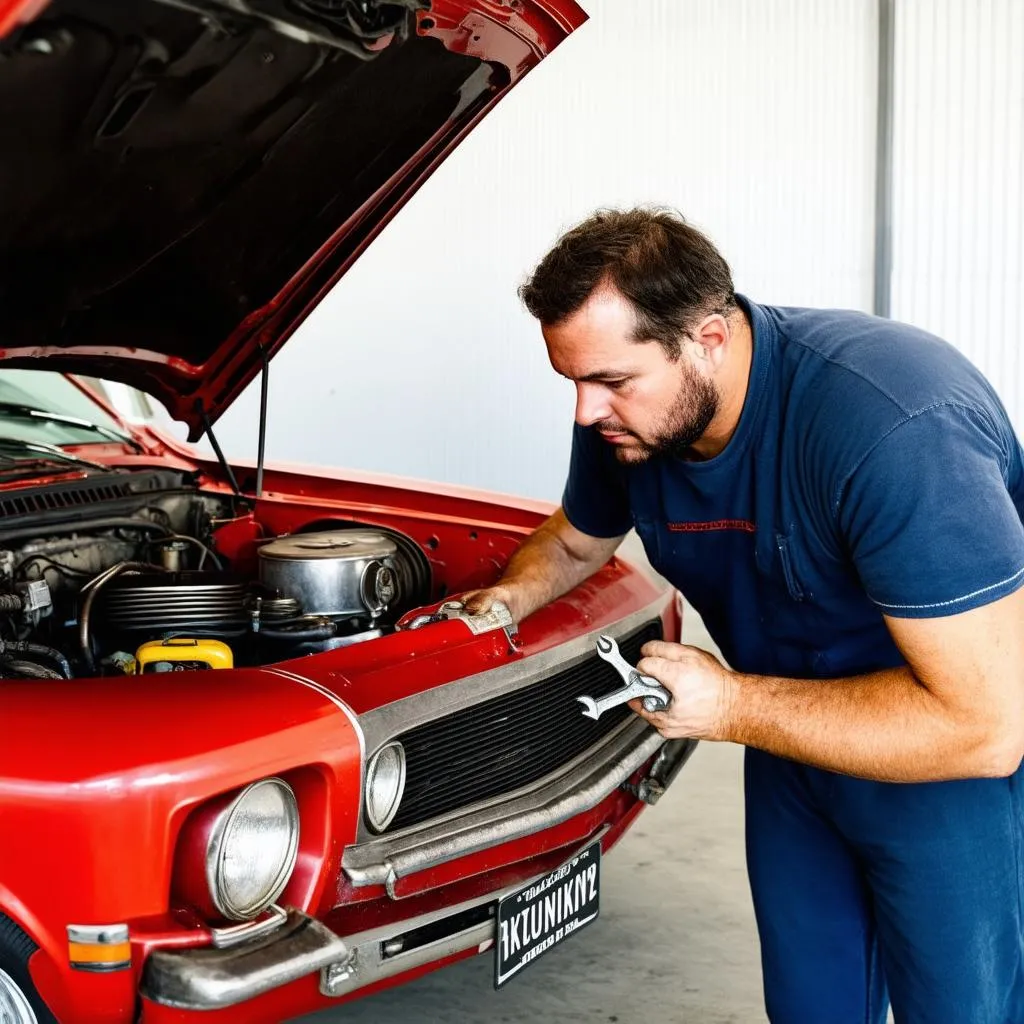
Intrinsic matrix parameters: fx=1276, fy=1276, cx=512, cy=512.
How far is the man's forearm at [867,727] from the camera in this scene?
1544 millimetres

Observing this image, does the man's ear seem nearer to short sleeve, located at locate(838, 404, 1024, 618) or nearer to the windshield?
short sleeve, located at locate(838, 404, 1024, 618)

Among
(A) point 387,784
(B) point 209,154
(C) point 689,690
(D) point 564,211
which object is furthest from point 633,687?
(D) point 564,211

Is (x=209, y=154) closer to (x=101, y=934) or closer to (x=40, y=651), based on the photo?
(x=40, y=651)

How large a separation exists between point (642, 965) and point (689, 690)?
1.24 meters

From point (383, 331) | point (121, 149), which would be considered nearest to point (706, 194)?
point (383, 331)

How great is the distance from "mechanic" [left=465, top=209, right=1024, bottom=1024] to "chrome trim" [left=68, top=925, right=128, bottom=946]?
2.31 ft

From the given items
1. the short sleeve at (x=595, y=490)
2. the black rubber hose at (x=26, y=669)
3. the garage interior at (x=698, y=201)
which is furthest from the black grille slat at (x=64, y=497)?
the garage interior at (x=698, y=201)

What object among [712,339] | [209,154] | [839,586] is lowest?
[839,586]

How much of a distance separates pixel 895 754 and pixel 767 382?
52 cm

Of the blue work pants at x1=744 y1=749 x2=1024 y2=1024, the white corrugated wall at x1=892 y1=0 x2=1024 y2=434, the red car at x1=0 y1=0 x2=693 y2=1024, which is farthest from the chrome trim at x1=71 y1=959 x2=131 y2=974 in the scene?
the white corrugated wall at x1=892 y1=0 x2=1024 y2=434

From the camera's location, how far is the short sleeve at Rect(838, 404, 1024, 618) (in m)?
1.48

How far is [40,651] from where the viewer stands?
6.97ft

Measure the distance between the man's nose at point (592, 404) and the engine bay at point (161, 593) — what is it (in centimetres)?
80

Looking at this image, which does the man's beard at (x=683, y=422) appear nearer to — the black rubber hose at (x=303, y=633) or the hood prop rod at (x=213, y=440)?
the black rubber hose at (x=303, y=633)
